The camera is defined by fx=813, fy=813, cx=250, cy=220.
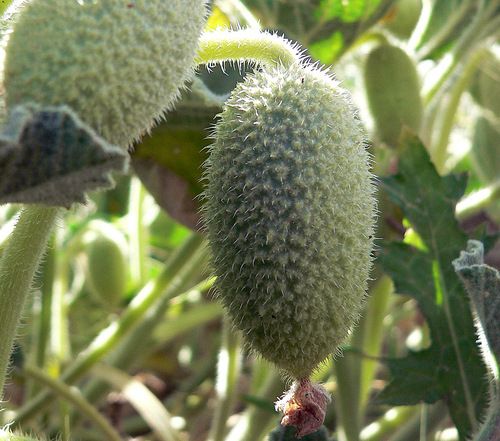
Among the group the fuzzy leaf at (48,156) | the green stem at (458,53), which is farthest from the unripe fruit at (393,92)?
the fuzzy leaf at (48,156)

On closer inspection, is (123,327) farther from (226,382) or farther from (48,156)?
(48,156)

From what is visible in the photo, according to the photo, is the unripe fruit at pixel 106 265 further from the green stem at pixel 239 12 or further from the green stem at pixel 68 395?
the green stem at pixel 239 12

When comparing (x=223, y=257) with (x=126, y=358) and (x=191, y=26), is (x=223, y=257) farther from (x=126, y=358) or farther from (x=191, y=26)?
(x=126, y=358)

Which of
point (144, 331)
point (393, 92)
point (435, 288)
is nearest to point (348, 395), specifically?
point (435, 288)

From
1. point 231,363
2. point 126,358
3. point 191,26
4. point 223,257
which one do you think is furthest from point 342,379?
point 191,26

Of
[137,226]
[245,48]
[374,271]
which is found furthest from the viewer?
[137,226]
